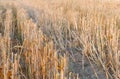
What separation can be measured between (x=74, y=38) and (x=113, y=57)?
39.1 inches

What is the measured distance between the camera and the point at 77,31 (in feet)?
14.1

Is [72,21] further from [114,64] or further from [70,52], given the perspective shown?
[114,64]

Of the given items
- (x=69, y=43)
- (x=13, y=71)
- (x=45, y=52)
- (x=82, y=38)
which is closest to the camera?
(x=13, y=71)

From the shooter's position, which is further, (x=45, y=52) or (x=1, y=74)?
(x=45, y=52)

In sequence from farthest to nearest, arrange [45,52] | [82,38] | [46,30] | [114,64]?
[46,30] < [82,38] < [114,64] < [45,52]

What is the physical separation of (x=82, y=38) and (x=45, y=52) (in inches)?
41.3

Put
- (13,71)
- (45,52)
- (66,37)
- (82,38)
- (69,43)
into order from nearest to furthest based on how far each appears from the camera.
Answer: (13,71) → (45,52) → (82,38) → (69,43) → (66,37)

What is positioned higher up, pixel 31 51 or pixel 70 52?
pixel 31 51

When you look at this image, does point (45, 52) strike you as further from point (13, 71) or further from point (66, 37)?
point (66, 37)

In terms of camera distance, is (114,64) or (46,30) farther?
(46,30)

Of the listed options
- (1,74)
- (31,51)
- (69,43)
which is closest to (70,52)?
(69,43)

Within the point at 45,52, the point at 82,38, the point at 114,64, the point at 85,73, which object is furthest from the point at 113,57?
the point at 45,52

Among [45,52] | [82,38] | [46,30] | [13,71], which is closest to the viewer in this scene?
[13,71]

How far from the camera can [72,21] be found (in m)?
4.92
